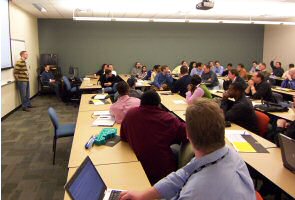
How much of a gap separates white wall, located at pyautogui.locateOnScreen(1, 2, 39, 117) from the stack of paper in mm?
5524

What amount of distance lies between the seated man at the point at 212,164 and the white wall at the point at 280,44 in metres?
12.0

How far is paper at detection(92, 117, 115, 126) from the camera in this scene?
3512 mm

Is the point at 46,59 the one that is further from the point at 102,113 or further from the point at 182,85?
the point at 102,113

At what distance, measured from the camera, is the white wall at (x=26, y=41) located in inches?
278

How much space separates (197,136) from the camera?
120 cm

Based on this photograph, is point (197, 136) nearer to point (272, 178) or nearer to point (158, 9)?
point (272, 178)

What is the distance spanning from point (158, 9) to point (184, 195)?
27.5ft

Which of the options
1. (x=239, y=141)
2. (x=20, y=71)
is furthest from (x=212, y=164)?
(x=20, y=71)

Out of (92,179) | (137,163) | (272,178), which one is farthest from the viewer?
(137,163)

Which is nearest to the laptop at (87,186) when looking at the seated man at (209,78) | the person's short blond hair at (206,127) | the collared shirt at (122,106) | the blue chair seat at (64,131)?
the person's short blond hair at (206,127)

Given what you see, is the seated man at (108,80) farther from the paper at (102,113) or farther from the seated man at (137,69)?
the seated man at (137,69)

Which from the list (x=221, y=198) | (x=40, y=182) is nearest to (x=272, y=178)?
(x=221, y=198)

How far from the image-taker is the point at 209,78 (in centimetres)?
923

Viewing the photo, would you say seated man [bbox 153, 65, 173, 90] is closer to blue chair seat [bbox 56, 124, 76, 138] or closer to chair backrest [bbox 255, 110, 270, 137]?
blue chair seat [bbox 56, 124, 76, 138]
